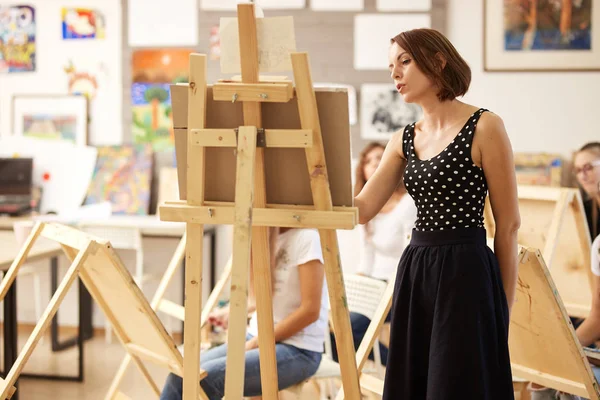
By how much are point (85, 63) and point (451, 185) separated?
3.60m

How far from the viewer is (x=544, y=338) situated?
6.75 feet

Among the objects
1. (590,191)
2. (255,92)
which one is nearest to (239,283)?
(255,92)

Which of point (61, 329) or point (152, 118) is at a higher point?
point (152, 118)

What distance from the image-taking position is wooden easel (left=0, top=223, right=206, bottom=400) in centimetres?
204

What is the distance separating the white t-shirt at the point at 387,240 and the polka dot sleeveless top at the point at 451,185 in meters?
1.76

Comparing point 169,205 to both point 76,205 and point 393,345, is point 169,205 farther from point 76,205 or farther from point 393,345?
point 76,205

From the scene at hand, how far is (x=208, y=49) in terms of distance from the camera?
457 centimetres

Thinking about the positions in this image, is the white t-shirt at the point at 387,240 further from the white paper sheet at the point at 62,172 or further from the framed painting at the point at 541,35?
the white paper sheet at the point at 62,172

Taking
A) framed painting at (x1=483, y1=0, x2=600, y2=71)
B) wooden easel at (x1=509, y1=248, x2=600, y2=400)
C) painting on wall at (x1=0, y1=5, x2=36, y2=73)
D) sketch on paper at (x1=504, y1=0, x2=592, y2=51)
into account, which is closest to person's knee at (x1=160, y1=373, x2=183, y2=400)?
wooden easel at (x1=509, y1=248, x2=600, y2=400)

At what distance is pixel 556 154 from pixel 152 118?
245 centimetres

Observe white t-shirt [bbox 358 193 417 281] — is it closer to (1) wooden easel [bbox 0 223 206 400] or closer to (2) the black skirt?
(1) wooden easel [bbox 0 223 206 400]

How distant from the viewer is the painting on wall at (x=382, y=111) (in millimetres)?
4406

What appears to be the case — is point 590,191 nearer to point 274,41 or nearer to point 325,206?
point 325,206

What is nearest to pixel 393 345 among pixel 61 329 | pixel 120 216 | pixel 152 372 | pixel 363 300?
pixel 363 300
